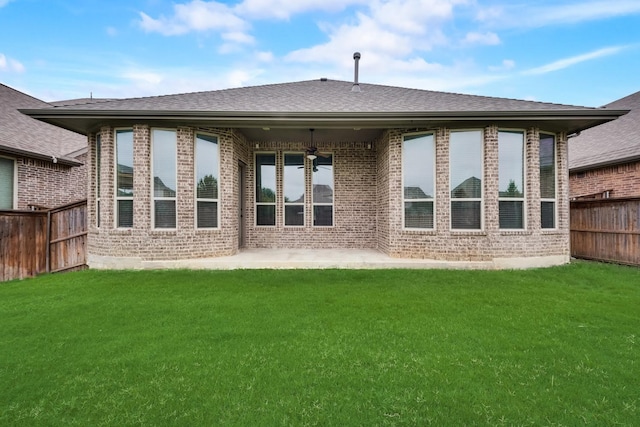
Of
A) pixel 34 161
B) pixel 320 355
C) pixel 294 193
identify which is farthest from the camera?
pixel 294 193

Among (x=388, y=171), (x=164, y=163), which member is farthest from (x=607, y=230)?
(x=164, y=163)

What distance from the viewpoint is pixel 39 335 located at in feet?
11.2

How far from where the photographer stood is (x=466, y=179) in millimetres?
7039

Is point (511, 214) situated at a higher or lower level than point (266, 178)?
lower

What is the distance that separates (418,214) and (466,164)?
1559mm

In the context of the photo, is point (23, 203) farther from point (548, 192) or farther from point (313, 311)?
point (548, 192)

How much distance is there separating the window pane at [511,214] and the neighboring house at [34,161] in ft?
40.8

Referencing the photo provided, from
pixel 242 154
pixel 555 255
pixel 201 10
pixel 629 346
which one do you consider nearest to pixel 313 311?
pixel 629 346

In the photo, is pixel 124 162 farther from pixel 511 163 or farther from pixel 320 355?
pixel 511 163

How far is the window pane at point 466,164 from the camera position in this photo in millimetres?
7004

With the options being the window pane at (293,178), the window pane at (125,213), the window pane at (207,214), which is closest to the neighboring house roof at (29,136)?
the window pane at (125,213)

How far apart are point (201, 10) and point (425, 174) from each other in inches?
432

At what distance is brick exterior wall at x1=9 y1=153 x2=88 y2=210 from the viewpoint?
8.84 meters

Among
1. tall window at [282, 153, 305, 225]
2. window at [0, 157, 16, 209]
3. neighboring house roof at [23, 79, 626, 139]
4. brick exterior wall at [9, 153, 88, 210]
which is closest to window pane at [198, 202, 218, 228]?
neighboring house roof at [23, 79, 626, 139]
